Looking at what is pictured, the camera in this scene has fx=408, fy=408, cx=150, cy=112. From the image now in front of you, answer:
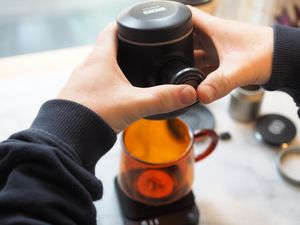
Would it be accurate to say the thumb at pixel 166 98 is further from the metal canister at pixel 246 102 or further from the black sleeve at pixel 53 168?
the metal canister at pixel 246 102

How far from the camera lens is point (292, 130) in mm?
616

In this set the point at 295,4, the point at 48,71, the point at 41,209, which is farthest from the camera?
the point at 295,4

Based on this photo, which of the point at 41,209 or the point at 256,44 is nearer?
the point at 41,209

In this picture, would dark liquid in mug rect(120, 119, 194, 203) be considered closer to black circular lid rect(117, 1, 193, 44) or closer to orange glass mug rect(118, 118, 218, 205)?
orange glass mug rect(118, 118, 218, 205)

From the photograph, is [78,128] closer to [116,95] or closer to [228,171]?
[116,95]

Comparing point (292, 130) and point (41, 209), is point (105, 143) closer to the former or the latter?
point (41, 209)

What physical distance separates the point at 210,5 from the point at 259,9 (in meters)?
0.30

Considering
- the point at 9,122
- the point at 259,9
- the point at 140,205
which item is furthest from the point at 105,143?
the point at 259,9

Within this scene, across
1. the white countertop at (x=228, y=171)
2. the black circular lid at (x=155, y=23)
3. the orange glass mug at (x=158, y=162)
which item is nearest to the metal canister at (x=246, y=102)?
the white countertop at (x=228, y=171)

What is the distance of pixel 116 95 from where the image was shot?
40 centimetres

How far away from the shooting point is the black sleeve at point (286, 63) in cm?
45

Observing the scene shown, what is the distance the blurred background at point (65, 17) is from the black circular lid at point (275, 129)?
0.28 m

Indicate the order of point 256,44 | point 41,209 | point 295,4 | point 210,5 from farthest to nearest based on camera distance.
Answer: point 295,4 → point 210,5 → point 256,44 → point 41,209

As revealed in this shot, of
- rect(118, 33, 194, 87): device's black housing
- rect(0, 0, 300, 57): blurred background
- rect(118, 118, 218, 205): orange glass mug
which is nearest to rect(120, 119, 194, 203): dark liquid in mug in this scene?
rect(118, 118, 218, 205): orange glass mug
